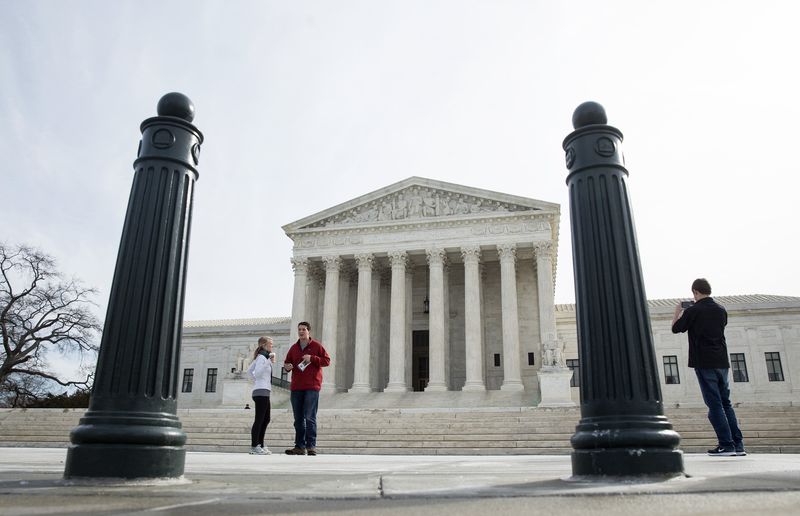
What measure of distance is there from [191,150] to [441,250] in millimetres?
32066

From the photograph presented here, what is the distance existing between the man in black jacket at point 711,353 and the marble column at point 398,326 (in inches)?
1068

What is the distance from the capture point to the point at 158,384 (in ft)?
14.0

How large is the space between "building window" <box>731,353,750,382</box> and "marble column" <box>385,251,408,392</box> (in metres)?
24.2

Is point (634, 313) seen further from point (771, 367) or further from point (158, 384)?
point (771, 367)

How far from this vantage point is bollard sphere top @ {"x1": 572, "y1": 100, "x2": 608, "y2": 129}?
5234mm

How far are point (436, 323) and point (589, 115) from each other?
30.5m

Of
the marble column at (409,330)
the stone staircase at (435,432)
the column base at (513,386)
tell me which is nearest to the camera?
the stone staircase at (435,432)

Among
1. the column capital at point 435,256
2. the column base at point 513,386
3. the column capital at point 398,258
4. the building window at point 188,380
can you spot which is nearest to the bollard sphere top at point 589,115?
the column base at point 513,386

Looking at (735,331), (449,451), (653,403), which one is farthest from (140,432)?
(735,331)

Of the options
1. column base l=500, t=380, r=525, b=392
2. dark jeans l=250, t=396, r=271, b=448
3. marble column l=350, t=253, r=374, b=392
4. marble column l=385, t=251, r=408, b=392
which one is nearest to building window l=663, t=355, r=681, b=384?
column base l=500, t=380, r=525, b=392

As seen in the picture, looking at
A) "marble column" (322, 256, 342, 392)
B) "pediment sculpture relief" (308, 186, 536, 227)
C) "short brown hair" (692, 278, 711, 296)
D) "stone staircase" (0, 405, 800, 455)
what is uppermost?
"pediment sculpture relief" (308, 186, 536, 227)

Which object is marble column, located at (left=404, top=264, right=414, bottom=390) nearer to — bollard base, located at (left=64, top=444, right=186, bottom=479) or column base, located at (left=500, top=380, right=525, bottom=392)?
column base, located at (left=500, top=380, right=525, bottom=392)

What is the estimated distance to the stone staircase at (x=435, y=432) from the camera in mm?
15680

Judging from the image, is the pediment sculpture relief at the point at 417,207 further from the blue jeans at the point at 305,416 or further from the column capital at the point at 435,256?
the blue jeans at the point at 305,416
